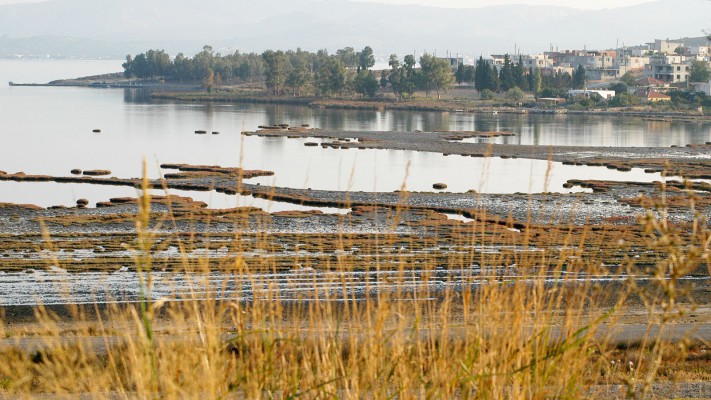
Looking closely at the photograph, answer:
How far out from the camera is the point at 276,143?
217 feet

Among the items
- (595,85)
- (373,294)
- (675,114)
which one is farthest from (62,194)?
(595,85)

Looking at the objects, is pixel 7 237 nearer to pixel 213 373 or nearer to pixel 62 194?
pixel 62 194

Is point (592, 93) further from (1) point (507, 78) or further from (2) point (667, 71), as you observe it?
(2) point (667, 71)

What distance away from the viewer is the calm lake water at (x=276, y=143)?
146ft

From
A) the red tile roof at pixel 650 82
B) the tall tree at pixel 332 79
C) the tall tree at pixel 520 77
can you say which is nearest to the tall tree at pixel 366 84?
the tall tree at pixel 332 79

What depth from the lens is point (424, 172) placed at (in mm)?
49000

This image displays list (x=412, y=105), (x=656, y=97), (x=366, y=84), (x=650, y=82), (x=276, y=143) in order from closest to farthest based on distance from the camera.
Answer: (x=276, y=143), (x=656, y=97), (x=412, y=105), (x=650, y=82), (x=366, y=84)

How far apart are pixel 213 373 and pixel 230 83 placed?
567 ft

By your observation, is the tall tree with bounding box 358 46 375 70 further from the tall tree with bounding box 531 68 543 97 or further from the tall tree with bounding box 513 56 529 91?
the tall tree with bounding box 531 68 543 97

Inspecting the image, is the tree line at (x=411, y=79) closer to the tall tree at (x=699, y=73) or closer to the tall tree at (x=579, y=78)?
the tall tree at (x=579, y=78)

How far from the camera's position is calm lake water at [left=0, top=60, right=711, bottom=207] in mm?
44500

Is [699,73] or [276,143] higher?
Result: [699,73]

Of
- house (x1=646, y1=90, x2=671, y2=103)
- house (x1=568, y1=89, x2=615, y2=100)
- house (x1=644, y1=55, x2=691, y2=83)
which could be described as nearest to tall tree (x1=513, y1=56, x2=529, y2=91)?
house (x1=568, y1=89, x2=615, y2=100)

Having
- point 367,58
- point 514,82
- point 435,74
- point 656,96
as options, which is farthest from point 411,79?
point 367,58
